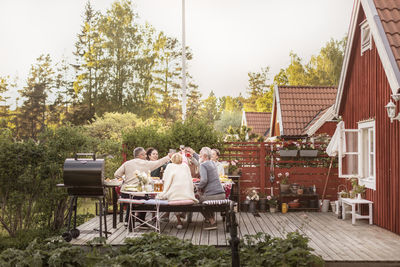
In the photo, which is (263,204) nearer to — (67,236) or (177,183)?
(177,183)

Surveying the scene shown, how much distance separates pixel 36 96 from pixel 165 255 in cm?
3557

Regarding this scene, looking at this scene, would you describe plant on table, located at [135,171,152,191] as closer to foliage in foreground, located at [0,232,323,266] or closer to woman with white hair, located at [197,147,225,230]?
woman with white hair, located at [197,147,225,230]

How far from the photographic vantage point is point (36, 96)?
1523 inches

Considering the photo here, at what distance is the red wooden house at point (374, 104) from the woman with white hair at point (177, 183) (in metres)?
4.01

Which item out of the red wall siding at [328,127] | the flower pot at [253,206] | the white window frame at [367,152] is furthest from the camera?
the red wall siding at [328,127]

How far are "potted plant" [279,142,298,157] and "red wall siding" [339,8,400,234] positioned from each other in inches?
64.8

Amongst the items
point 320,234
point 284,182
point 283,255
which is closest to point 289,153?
point 284,182

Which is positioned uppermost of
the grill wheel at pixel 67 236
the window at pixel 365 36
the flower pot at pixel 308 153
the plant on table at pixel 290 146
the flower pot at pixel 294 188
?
the window at pixel 365 36

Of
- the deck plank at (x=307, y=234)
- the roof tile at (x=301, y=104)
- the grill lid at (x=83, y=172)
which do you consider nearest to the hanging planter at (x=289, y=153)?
the deck plank at (x=307, y=234)

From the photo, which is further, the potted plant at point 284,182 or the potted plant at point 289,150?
the potted plant at point 289,150

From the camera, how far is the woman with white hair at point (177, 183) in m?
7.96

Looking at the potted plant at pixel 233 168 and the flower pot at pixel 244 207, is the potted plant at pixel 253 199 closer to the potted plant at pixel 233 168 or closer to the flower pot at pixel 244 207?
the flower pot at pixel 244 207

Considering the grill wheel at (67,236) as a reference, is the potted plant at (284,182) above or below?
above

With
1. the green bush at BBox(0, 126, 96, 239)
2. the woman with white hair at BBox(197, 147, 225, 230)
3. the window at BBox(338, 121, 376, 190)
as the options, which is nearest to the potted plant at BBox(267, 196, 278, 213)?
the window at BBox(338, 121, 376, 190)
